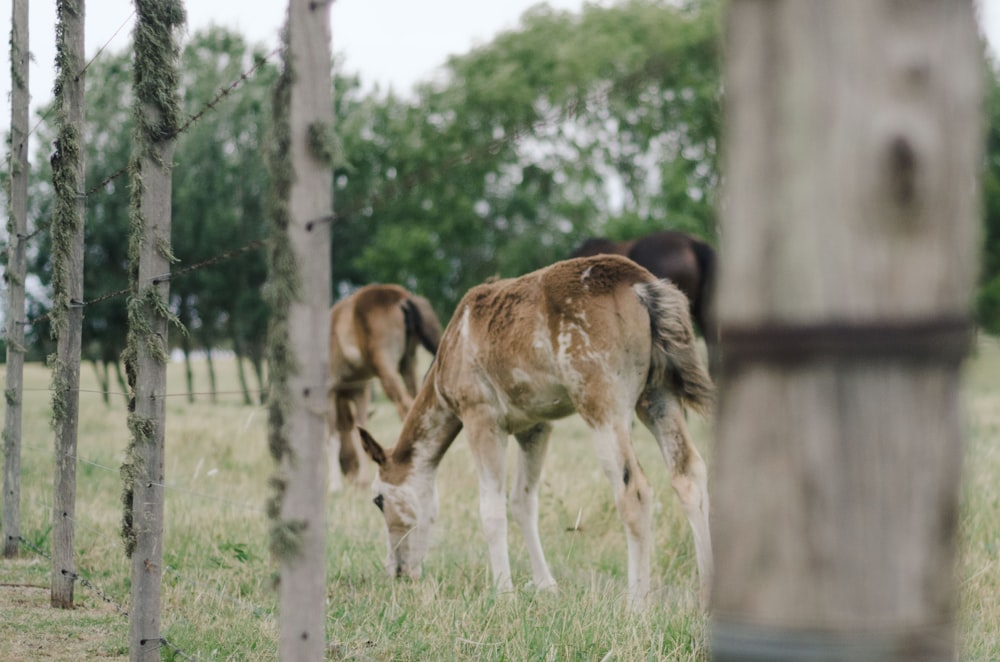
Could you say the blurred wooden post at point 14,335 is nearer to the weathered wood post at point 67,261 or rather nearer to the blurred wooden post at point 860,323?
the weathered wood post at point 67,261

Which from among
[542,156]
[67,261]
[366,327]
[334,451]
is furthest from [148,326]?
[542,156]

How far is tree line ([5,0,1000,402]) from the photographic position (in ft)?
82.5

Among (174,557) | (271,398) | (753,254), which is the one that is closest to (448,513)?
(174,557)

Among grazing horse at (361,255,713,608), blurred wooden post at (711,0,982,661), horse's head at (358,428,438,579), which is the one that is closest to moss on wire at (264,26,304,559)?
blurred wooden post at (711,0,982,661)

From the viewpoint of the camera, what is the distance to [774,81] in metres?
1.35

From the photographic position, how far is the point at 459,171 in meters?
25.6

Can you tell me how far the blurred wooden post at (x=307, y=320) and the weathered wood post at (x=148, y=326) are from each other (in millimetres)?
1744

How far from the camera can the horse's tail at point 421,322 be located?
Result: 1134 cm

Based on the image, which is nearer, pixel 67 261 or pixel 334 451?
pixel 67 261

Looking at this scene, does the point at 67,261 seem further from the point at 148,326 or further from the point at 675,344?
the point at 675,344

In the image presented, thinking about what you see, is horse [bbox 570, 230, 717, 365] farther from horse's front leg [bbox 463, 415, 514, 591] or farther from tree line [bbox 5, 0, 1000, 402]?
tree line [bbox 5, 0, 1000, 402]

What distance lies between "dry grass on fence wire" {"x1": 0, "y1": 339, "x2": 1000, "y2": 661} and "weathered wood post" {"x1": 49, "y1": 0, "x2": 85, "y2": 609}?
16.0 inches

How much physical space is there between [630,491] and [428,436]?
5.30 ft

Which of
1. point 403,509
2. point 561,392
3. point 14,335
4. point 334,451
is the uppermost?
point 14,335
